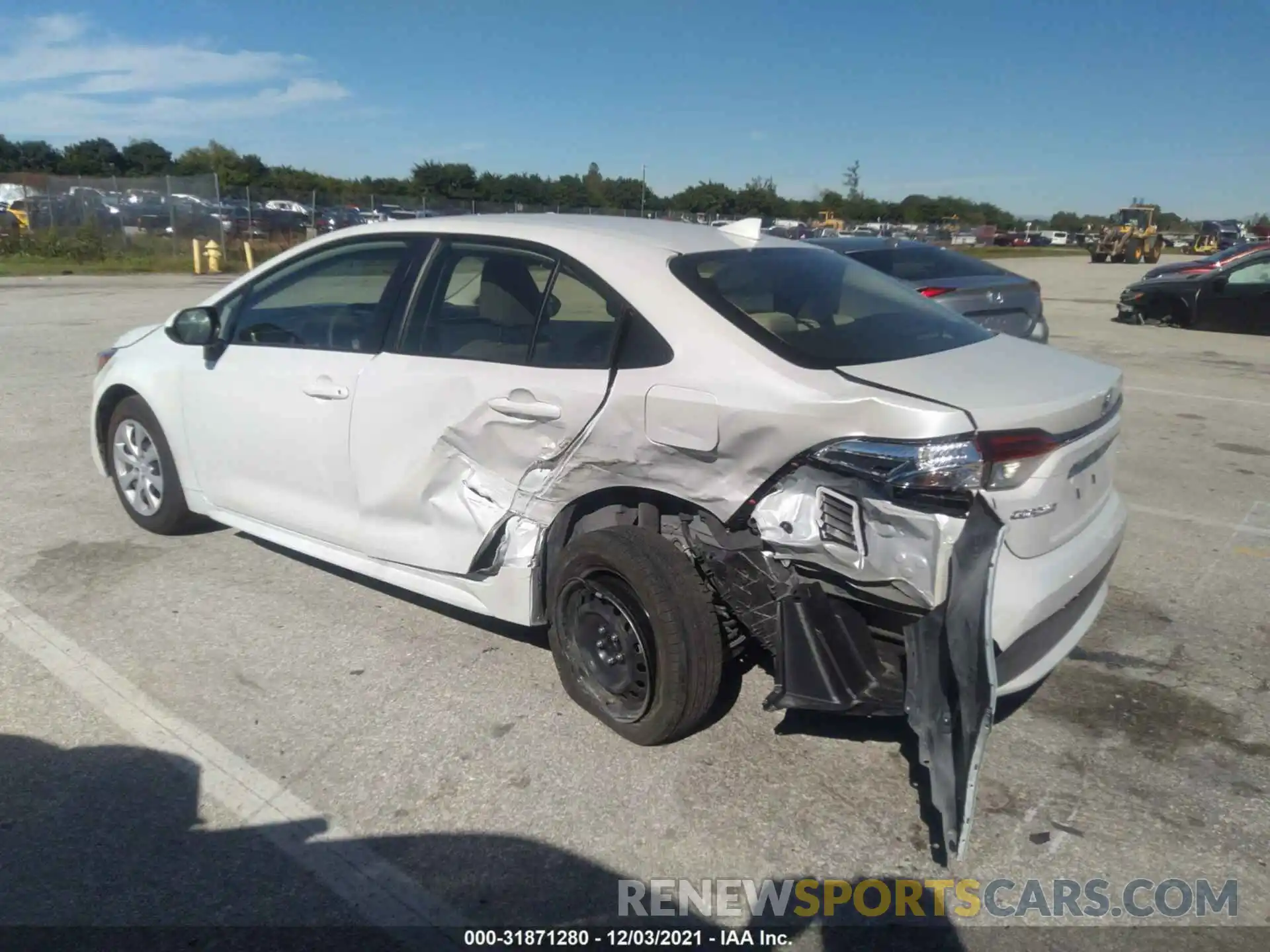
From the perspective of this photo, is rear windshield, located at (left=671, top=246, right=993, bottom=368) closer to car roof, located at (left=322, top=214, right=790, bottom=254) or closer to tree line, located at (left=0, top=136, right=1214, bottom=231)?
car roof, located at (left=322, top=214, right=790, bottom=254)

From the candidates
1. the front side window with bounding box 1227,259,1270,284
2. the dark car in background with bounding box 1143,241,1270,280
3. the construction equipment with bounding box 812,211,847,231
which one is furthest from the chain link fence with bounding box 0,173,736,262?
the construction equipment with bounding box 812,211,847,231

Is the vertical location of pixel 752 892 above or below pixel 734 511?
below

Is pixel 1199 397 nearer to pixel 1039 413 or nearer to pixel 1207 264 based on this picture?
pixel 1207 264

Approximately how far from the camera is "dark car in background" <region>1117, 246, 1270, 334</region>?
1526 centimetres

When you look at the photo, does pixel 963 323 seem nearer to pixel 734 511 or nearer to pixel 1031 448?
pixel 1031 448

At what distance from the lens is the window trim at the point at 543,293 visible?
3.38m

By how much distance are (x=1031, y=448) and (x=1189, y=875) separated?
128 cm

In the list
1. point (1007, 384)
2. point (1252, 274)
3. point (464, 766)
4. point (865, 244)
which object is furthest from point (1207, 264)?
point (464, 766)

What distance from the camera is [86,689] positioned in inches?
146

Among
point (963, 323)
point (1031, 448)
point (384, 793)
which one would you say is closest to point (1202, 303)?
point (963, 323)

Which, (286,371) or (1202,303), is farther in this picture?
(1202,303)

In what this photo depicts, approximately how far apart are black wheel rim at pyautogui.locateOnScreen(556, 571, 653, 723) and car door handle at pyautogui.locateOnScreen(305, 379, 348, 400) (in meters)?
1.33

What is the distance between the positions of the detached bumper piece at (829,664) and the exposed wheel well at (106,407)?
3797mm

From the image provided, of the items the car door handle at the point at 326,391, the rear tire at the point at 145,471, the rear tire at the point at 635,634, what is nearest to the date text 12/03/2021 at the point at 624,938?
the rear tire at the point at 635,634
